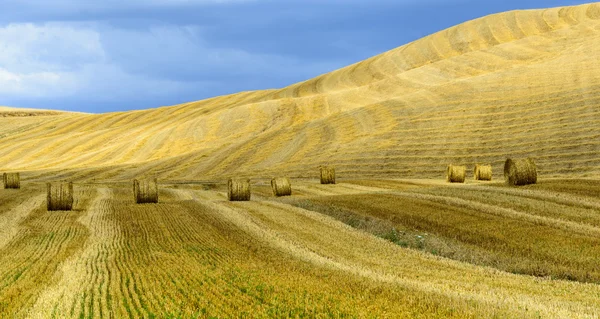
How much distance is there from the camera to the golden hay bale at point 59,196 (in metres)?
28.5

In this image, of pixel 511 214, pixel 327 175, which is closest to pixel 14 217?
A: pixel 511 214

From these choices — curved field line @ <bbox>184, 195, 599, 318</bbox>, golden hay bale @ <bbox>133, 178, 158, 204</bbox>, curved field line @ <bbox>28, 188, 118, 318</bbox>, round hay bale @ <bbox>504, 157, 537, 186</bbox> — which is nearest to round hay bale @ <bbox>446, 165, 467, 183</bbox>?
round hay bale @ <bbox>504, 157, 537, 186</bbox>

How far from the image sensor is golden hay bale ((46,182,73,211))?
2847cm

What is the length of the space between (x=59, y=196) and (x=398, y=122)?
38066mm

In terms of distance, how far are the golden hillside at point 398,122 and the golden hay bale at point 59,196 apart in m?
24.1

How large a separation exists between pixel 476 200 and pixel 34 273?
1794 centimetres

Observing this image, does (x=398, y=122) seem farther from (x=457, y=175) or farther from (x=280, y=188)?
(x=280, y=188)

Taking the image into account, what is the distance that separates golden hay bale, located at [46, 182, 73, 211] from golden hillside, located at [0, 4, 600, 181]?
79.2ft

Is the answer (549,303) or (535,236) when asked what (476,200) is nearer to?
(535,236)

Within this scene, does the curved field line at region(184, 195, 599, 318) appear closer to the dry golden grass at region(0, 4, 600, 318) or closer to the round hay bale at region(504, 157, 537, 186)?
the dry golden grass at region(0, 4, 600, 318)

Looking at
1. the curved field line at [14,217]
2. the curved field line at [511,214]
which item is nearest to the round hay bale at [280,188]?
the curved field line at [511,214]

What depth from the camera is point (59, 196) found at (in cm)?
2853

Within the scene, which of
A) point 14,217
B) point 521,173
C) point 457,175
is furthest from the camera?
point 457,175

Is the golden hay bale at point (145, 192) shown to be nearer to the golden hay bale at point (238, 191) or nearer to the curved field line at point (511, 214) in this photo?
the golden hay bale at point (238, 191)
